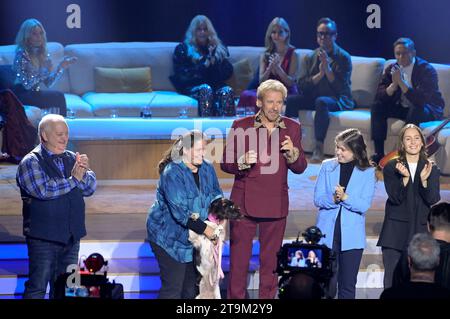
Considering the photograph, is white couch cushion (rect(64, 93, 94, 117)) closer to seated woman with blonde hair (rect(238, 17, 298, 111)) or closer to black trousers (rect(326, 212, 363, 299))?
seated woman with blonde hair (rect(238, 17, 298, 111))

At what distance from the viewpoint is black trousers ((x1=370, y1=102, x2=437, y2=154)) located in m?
9.09

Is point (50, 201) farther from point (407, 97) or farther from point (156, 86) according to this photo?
point (156, 86)

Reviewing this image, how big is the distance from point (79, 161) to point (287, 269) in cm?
134

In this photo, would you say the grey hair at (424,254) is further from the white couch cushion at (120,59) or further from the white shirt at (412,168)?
the white couch cushion at (120,59)

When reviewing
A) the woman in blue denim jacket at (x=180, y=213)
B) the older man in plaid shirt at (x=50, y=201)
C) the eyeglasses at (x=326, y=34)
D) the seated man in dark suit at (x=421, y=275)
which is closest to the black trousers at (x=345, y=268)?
the woman in blue denim jacket at (x=180, y=213)

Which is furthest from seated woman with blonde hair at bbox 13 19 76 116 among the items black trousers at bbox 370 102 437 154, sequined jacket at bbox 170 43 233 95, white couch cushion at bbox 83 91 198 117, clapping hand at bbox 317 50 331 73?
black trousers at bbox 370 102 437 154

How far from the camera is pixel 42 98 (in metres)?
9.20

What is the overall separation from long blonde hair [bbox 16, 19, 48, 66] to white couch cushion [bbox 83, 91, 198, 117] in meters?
0.72

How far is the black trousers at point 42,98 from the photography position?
9.18m

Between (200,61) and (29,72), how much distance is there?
5.71 feet

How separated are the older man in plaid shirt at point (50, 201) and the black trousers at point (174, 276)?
50 centimetres

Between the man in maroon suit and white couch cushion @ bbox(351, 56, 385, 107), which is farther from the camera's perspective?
white couch cushion @ bbox(351, 56, 385, 107)

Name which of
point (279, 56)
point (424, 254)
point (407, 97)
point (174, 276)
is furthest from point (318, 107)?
point (424, 254)
